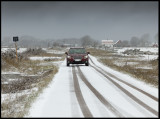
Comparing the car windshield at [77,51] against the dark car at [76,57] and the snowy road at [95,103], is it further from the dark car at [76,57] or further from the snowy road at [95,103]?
the snowy road at [95,103]

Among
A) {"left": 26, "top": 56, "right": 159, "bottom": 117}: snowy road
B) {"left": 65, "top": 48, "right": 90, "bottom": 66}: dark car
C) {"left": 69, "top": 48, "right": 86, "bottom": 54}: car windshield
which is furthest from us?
{"left": 69, "top": 48, "right": 86, "bottom": 54}: car windshield

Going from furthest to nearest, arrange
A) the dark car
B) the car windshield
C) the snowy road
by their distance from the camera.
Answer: the car windshield < the dark car < the snowy road

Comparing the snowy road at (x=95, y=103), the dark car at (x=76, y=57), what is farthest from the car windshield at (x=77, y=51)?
the snowy road at (x=95, y=103)

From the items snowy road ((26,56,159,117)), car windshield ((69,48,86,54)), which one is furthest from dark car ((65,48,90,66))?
snowy road ((26,56,159,117))

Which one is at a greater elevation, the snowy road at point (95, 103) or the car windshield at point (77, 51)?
the car windshield at point (77, 51)

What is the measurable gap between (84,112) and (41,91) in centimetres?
386

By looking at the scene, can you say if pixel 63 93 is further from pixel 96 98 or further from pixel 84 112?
pixel 84 112

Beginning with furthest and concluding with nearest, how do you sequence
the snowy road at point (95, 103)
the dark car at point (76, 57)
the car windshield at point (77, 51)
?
the car windshield at point (77, 51) → the dark car at point (76, 57) → the snowy road at point (95, 103)

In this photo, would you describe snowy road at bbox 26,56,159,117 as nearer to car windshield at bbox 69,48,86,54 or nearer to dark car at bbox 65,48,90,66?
dark car at bbox 65,48,90,66

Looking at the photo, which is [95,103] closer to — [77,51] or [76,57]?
[76,57]

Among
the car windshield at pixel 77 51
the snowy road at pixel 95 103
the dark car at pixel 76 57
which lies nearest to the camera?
the snowy road at pixel 95 103

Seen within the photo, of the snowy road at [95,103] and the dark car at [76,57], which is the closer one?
the snowy road at [95,103]

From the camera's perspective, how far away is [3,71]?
1923 centimetres

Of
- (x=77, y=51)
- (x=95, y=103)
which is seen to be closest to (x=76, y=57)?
(x=77, y=51)
